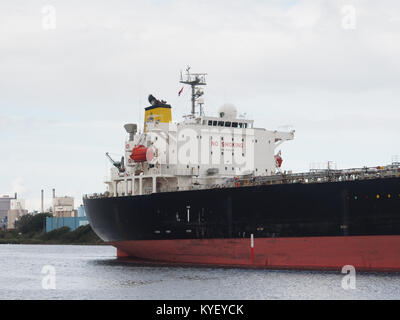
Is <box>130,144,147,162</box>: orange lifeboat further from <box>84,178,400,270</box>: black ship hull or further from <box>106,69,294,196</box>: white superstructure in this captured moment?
<box>84,178,400,270</box>: black ship hull

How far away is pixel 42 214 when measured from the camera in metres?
Answer: 99.6

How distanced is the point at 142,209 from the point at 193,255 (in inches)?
165

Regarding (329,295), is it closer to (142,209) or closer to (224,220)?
(224,220)

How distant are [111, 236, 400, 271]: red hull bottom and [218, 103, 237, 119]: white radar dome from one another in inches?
Result: 341

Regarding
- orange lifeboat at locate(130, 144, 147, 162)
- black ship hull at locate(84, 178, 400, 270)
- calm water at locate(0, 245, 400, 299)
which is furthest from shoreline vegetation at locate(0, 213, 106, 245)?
calm water at locate(0, 245, 400, 299)

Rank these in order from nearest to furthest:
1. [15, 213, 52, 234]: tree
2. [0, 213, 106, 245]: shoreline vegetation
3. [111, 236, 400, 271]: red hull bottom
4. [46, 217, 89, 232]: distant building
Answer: [111, 236, 400, 271]: red hull bottom, [0, 213, 106, 245]: shoreline vegetation, [46, 217, 89, 232]: distant building, [15, 213, 52, 234]: tree

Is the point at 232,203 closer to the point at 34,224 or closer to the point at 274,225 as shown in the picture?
the point at 274,225

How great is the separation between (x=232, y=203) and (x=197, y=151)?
5.81 meters

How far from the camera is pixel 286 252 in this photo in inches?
1158

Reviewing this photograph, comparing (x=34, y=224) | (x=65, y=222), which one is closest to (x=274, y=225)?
(x=65, y=222)

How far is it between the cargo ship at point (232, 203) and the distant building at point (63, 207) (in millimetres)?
65207

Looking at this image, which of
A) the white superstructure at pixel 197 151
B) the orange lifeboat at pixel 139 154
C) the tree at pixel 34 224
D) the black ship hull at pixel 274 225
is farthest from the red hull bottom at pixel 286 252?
the tree at pixel 34 224

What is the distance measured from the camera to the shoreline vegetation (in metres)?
79.8
